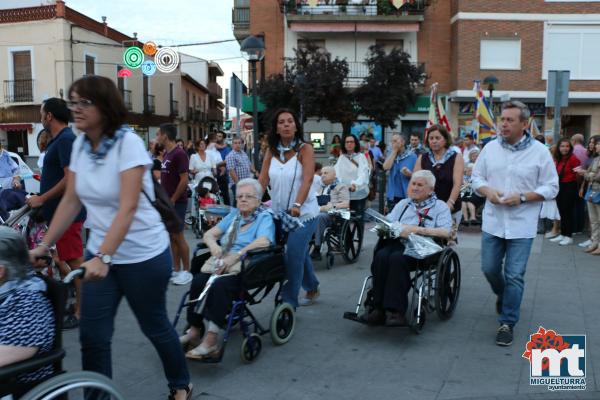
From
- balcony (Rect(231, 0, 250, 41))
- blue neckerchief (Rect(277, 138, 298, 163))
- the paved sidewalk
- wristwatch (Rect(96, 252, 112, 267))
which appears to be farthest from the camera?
balcony (Rect(231, 0, 250, 41))

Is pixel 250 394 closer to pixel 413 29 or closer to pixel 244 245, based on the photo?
pixel 244 245

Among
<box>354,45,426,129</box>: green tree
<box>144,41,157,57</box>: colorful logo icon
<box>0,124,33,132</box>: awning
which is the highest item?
<box>144,41,157,57</box>: colorful logo icon

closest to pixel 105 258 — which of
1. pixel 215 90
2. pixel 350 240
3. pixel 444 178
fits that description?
pixel 444 178

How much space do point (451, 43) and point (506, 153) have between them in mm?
22697

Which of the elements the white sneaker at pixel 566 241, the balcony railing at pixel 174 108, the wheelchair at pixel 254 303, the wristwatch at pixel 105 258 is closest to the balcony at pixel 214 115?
the balcony railing at pixel 174 108

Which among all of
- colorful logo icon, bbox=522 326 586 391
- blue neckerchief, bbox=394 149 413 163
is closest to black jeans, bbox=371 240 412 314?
colorful logo icon, bbox=522 326 586 391

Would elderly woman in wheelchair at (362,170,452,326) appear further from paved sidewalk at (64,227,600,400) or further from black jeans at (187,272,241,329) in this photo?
black jeans at (187,272,241,329)

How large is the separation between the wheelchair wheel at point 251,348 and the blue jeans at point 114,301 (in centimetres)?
116

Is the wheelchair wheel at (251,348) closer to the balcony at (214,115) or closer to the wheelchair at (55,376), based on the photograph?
the wheelchair at (55,376)

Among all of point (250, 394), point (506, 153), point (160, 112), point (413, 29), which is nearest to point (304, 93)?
point (413, 29)

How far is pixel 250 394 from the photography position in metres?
3.65

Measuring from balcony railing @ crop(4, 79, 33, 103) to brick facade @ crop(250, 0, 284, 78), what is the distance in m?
11.3

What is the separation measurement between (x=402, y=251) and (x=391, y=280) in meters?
0.29

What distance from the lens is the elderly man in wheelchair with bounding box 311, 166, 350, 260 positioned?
7352mm
